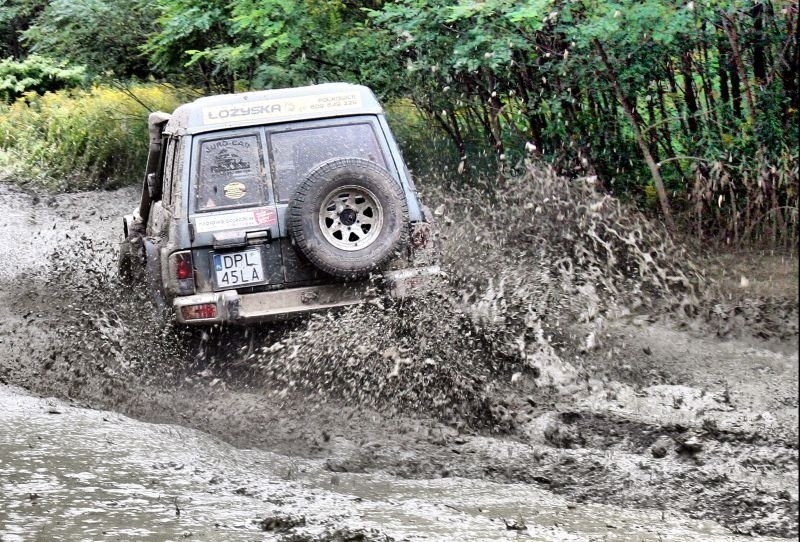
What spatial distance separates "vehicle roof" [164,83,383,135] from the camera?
6.79 m

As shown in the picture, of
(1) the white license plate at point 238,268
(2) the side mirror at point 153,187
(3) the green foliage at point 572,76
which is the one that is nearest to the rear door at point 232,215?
(1) the white license plate at point 238,268

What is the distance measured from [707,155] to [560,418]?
13.1 feet

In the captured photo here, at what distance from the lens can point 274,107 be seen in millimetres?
6855

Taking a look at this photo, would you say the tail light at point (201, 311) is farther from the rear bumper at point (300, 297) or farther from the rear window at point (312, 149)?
the rear window at point (312, 149)

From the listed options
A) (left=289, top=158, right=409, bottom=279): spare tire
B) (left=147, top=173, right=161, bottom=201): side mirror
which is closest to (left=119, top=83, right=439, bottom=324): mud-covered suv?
(left=289, top=158, right=409, bottom=279): spare tire

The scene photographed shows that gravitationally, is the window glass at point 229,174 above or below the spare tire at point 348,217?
above

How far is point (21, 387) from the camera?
693cm

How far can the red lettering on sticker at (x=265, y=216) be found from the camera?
6.63 metres

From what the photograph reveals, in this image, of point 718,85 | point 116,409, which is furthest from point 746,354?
point 116,409

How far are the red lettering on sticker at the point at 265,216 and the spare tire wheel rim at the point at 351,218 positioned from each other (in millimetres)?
390

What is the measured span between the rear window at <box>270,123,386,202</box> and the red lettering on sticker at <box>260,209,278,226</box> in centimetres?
12

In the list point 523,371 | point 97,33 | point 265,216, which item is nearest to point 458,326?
point 523,371

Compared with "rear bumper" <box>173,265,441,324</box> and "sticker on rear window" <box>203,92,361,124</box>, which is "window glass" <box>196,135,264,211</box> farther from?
"rear bumper" <box>173,265,441,324</box>

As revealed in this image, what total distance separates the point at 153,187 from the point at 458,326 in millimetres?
3062
